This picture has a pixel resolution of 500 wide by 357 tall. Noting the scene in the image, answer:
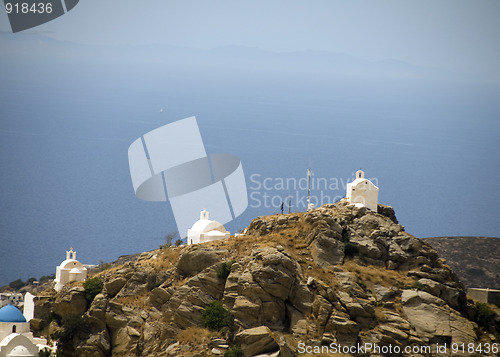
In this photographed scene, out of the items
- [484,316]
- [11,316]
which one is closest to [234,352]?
[484,316]

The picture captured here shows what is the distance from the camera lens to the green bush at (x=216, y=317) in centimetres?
5953

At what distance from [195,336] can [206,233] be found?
13325 mm

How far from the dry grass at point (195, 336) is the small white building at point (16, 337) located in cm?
1148

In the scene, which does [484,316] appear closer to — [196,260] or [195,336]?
[195,336]

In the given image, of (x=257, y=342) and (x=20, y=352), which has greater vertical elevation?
(x=257, y=342)

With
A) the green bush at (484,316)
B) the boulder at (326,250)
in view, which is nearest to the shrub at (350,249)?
the boulder at (326,250)

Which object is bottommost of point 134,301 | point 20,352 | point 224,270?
point 20,352

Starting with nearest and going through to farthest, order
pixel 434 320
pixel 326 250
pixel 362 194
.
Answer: pixel 434 320, pixel 326 250, pixel 362 194

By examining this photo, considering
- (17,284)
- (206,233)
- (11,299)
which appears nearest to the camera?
(206,233)

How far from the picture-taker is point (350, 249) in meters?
64.4

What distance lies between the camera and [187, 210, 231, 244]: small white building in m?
70.9

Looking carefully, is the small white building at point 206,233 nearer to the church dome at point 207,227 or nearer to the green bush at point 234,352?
the church dome at point 207,227

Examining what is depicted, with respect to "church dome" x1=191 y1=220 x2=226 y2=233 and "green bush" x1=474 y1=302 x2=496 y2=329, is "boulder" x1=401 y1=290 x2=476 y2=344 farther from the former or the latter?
"church dome" x1=191 y1=220 x2=226 y2=233

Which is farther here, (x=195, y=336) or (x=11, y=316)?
(x=11, y=316)
